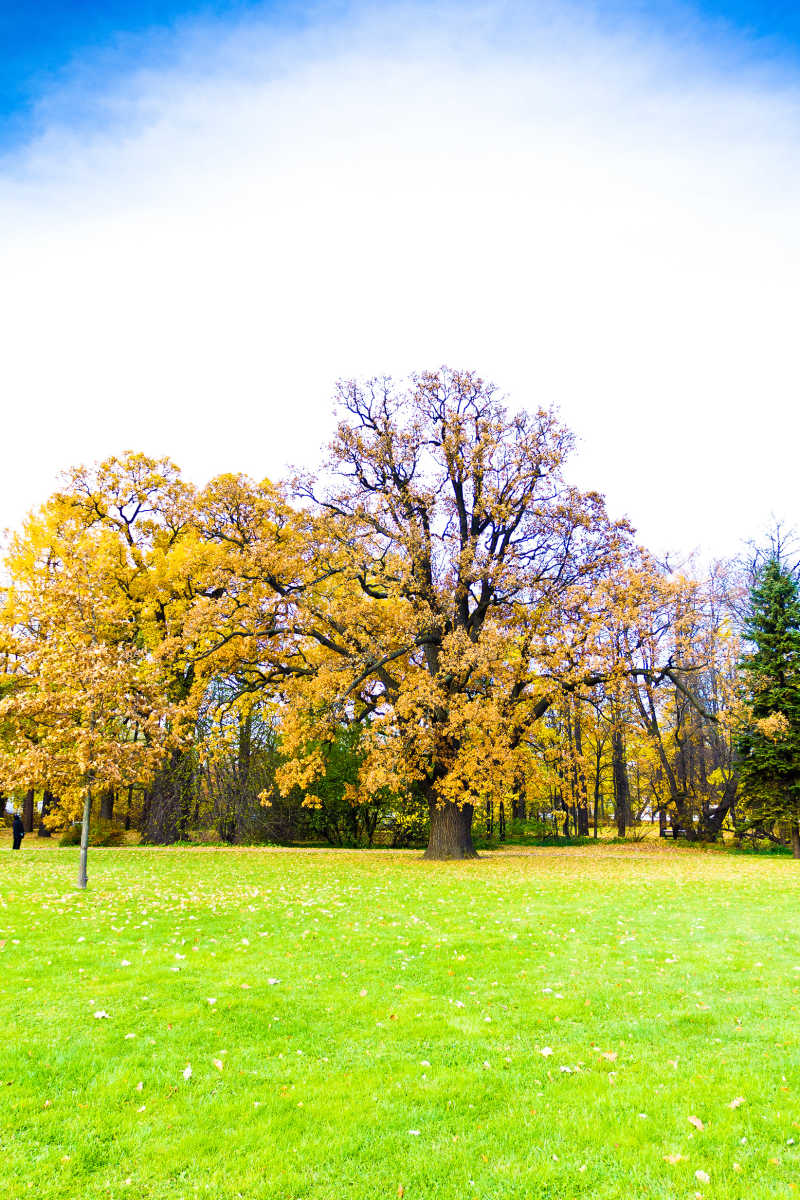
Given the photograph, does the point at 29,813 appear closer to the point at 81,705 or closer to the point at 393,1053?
the point at 81,705

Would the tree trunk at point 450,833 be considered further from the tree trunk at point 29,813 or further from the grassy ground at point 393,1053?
the tree trunk at point 29,813

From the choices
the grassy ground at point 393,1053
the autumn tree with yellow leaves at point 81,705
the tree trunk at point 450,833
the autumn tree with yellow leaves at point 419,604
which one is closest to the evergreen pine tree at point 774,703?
the autumn tree with yellow leaves at point 419,604

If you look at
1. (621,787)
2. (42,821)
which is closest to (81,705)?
(42,821)

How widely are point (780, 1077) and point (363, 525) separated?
18.3 metres

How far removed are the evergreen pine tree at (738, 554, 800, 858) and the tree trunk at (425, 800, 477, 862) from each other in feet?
36.6

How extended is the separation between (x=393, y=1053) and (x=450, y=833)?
16.6 m

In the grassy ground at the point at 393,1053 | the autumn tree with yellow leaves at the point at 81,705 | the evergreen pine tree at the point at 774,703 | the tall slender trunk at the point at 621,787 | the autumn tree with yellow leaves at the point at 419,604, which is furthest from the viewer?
the tall slender trunk at the point at 621,787

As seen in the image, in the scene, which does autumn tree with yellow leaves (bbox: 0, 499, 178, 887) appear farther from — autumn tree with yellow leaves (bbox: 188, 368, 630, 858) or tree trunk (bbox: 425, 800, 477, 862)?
tree trunk (bbox: 425, 800, 477, 862)

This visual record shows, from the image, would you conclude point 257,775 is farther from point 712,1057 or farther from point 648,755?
point 712,1057

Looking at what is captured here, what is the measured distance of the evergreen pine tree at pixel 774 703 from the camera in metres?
23.8

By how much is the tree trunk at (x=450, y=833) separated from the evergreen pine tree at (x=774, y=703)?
11156 mm

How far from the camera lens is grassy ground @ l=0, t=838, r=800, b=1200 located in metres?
3.64

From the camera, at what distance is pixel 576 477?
77.0 ft

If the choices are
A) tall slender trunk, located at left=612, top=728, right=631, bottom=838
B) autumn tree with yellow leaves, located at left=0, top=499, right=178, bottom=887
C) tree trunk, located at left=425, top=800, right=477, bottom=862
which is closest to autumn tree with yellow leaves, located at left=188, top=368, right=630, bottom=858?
tree trunk, located at left=425, top=800, right=477, bottom=862
